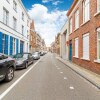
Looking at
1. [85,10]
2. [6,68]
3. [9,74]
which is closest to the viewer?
[6,68]

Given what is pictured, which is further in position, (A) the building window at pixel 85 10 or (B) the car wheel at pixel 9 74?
(A) the building window at pixel 85 10

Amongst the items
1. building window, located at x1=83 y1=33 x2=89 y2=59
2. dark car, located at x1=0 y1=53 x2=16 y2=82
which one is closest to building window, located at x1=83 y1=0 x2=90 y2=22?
building window, located at x1=83 y1=33 x2=89 y2=59

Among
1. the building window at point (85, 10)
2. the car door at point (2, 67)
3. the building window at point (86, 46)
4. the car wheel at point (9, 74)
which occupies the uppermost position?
the building window at point (85, 10)

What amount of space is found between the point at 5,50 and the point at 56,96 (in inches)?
613

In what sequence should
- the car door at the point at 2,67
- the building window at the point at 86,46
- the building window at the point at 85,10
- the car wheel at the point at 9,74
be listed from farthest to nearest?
the building window at the point at 85,10
the building window at the point at 86,46
the car wheel at the point at 9,74
the car door at the point at 2,67

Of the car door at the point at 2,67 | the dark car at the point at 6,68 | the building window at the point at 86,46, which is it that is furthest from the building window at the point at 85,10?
the car door at the point at 2,67

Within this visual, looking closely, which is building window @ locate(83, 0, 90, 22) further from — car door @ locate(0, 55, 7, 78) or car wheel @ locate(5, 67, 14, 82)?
car door @ locate(0, 55, 7, 78)

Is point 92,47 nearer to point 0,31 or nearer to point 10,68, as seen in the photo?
point 10,68

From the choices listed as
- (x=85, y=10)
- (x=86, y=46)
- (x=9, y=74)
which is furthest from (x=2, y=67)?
(x=85, y=10)

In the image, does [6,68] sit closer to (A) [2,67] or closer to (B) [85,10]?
(A) [2,67]

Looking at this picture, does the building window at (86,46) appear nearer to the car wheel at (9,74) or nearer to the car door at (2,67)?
the car wheel at (9,74)

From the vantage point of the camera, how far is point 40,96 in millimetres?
5797

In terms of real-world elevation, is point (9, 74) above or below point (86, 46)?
below

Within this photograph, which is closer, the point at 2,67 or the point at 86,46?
the point at 2,67
